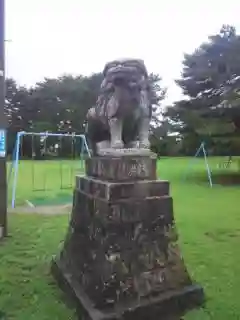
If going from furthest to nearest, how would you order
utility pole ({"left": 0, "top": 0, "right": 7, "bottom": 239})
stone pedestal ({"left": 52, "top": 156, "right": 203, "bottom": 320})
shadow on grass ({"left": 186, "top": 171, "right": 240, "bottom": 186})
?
shadow on grass ({"left": 186, "top": 171, "right": 240, "bottom": 186}), utility pole ({"left": 0, "top": 0, "right": 7, "bottom": 239}), stone pedestal ({"left": 52, "top": 156, "right": 203, "bottom": 320})

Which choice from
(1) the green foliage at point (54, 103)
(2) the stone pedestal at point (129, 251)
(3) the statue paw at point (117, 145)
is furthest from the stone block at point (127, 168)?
(1) the green foliage at point (54, 103)

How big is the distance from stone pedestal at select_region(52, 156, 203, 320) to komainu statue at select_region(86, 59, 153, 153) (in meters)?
0.25

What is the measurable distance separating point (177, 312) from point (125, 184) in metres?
1.06

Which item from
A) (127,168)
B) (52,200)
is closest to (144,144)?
(127,168)

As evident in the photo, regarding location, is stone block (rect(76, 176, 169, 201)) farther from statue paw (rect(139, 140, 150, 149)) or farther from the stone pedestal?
statue paw (rect(139, 140, 150, 149))

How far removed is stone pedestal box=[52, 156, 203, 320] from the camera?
275 cm

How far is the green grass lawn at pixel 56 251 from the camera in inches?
119

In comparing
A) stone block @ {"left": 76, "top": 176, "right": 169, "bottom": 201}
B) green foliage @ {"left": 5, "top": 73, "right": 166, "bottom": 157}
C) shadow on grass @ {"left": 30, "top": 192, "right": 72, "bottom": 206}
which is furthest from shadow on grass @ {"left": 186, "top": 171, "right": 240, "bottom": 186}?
green foliage @ {"left": 5, "top": 73, "right": 166, "bottom": 157}

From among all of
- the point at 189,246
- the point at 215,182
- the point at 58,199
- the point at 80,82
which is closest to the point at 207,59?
the point at 215,182

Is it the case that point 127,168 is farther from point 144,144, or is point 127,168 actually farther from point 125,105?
point 125,105

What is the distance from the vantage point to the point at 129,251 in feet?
9.30

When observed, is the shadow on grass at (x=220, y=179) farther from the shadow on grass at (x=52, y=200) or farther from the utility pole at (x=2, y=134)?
the utility pole at (x=2, y=134)

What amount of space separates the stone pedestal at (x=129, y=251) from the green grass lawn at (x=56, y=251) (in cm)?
21

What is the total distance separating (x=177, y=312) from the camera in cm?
295
